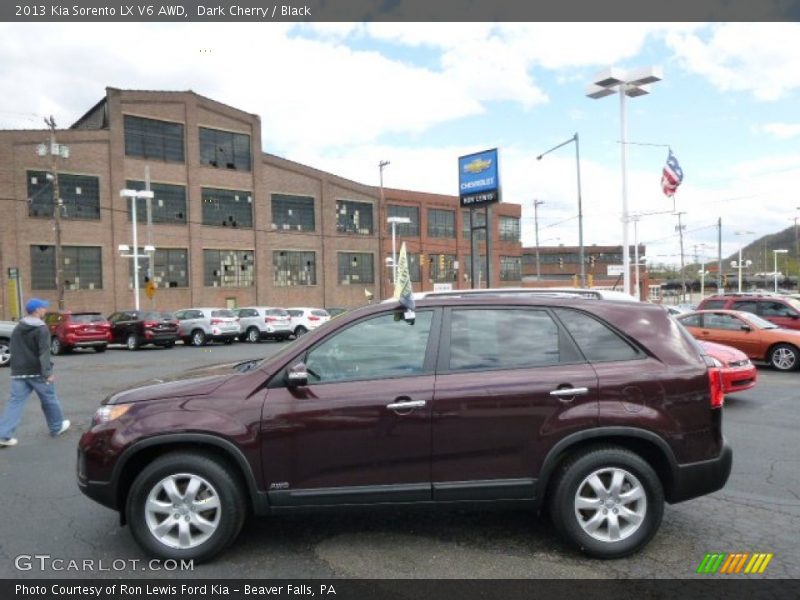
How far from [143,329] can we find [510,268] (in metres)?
52.5

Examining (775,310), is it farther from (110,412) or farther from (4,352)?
(4,352)

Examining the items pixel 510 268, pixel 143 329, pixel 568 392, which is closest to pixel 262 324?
pixel 143 329

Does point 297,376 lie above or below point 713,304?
above

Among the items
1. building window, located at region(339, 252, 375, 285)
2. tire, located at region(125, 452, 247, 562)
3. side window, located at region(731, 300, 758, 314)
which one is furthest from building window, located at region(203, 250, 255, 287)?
tire, located at region(125, 452, 247, 562)

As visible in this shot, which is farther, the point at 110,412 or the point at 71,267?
the point at 71,267

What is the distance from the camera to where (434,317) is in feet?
14.0

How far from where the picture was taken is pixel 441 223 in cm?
6569

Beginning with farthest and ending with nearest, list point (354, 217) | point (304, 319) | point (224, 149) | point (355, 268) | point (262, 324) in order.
Result: point (354, 217)
point (355, 268)
point (224, 149)
point (304, 319)
point (262, 324)

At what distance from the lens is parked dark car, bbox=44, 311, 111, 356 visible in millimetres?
21562

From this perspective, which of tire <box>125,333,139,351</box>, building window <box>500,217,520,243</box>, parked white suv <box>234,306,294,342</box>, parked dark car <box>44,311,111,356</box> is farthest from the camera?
building window <box>500,217,520,243</box>

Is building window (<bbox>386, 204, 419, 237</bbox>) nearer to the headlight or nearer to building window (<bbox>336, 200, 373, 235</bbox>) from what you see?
building window (<bbox>336, 200, 373, 235</bbox>)

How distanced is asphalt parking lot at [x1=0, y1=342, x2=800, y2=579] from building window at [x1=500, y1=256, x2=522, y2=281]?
64.9 m

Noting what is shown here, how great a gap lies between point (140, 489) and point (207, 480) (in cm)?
43

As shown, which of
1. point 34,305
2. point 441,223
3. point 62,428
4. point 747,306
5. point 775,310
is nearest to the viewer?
point 34,305
